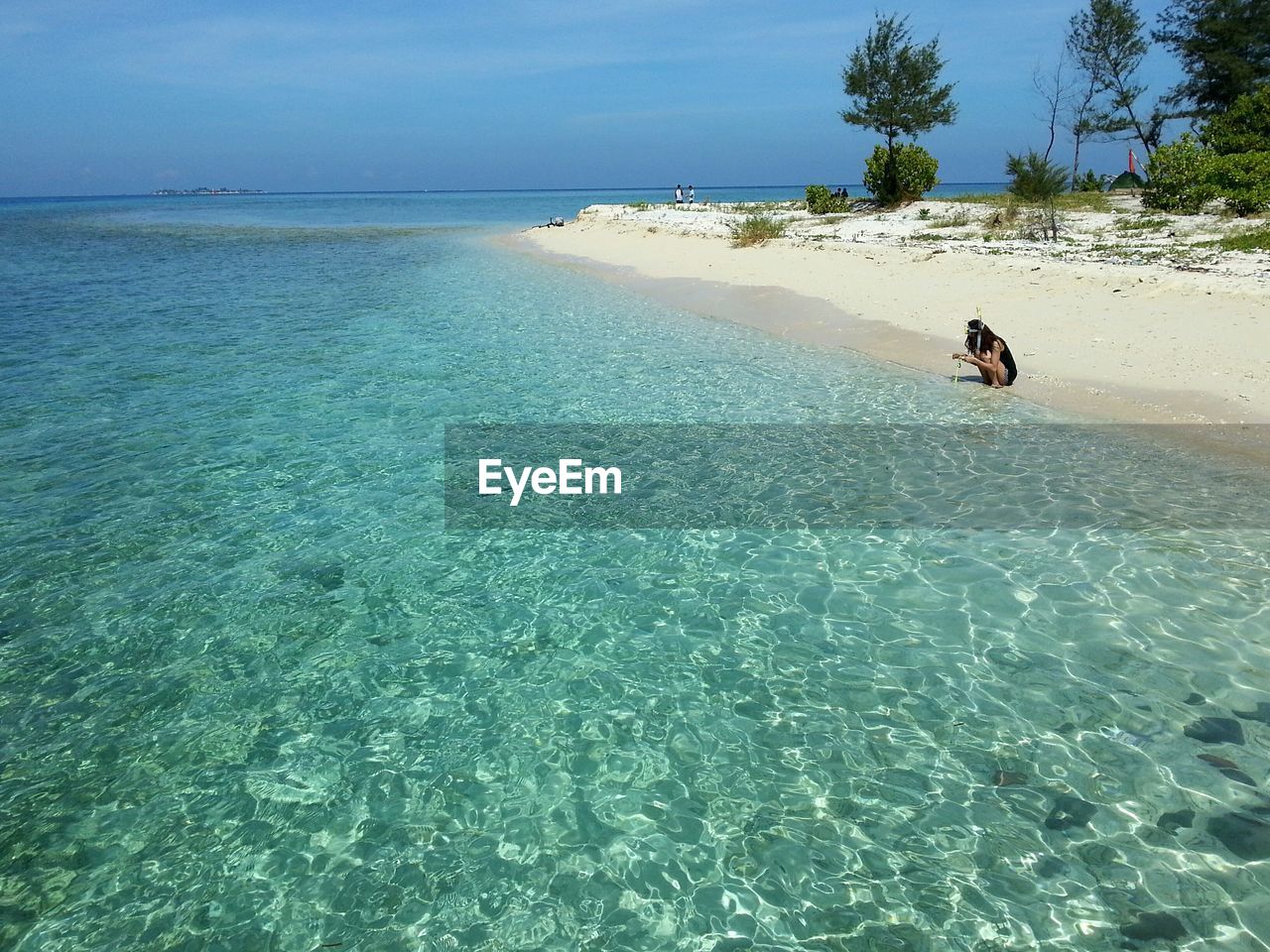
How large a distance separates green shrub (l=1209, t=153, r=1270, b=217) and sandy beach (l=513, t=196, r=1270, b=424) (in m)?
1.23

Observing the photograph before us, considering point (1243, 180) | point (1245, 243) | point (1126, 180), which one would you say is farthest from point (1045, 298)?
point (1126, 180)

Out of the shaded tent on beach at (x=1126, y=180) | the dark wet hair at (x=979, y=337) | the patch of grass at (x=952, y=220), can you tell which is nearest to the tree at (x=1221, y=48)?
the shaded tent on beach at (x=1126, y=180)

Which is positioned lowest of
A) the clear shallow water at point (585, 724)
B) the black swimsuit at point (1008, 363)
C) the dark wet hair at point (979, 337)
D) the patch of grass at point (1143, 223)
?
the clear shallow water at point (585, 724)

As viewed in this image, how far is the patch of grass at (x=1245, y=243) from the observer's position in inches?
733

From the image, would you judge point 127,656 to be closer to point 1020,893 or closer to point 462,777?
point 462,777

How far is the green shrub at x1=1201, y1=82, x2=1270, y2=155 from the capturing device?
98.9 feet

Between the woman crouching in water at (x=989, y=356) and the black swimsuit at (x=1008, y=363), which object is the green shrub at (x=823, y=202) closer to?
the woman crouching in water at (x=989, y=356)

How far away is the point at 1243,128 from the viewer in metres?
31.7

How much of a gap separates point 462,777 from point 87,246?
5719 centimetres

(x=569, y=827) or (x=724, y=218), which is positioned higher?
(x=724, y=218)

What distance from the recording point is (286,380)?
50.7ft

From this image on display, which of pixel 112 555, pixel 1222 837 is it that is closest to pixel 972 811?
pixel 1222 837

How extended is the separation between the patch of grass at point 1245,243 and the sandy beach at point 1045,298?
1.03 ft

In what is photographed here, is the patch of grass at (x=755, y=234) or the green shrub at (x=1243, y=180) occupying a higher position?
the green shrub at (x=1243, y=180)
